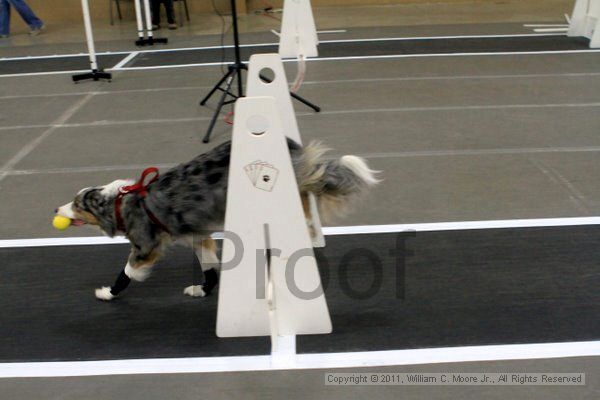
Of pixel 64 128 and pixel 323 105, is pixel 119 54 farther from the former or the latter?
pixel 323 105

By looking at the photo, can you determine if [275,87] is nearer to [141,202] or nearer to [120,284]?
[141,202]

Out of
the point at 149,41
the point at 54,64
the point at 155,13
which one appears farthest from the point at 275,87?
the point at 155,13

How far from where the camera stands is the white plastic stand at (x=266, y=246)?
2.44 meters

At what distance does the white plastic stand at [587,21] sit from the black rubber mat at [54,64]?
6.09 metres

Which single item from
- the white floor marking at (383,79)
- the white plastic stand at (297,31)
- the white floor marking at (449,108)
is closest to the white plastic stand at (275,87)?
the white floor marking at (449,108)

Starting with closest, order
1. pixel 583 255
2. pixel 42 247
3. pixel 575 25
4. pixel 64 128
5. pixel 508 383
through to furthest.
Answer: pixel 508 383 < pixel 583 255 < pixel 42 247 < pixel 64 128 < pixel 575 25

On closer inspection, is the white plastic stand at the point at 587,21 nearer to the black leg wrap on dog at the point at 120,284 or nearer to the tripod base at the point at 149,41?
the tripod base at the point at 149,41

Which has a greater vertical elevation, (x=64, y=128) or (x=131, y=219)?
(x=131, y=219)

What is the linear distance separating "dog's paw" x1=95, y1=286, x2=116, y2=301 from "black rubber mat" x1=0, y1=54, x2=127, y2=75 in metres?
5.33

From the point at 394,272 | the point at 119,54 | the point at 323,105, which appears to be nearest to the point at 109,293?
the point at 394,272

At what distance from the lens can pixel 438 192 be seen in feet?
13.5

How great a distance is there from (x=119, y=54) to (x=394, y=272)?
646 cm

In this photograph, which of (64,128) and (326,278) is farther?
(64,128)

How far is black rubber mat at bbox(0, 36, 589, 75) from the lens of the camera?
7820 mm
